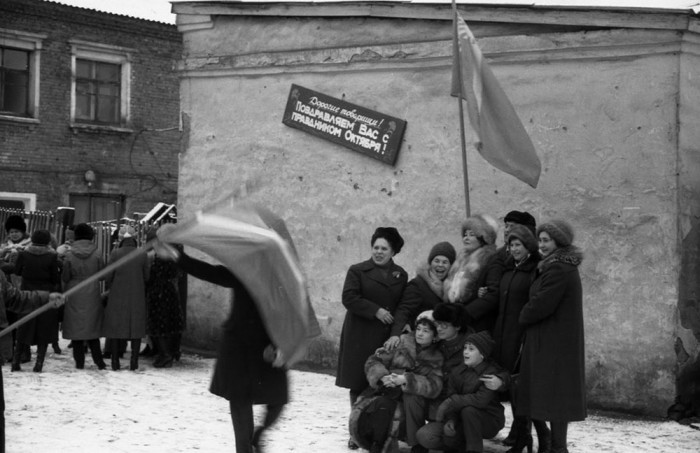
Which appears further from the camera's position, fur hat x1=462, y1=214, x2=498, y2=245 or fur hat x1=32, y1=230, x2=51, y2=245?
fur hat x1=32, y1=230, x2=51, y2=245

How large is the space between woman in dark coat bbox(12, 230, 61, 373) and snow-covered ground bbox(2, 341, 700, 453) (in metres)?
0.35

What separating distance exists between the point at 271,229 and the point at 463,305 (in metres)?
1.90

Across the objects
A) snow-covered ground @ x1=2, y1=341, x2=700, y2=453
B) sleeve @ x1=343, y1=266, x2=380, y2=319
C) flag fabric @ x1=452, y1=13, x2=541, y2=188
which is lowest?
snow-covered ground @ x1=2, y1=341, x2=700, y2=453

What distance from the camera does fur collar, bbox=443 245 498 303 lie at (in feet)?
23.0

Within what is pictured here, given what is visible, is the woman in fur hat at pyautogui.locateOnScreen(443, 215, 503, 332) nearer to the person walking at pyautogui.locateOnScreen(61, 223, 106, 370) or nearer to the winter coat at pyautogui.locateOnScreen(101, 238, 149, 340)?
the winter coat at pyautogui.locateOnScreen(101, 238, 149, 340)

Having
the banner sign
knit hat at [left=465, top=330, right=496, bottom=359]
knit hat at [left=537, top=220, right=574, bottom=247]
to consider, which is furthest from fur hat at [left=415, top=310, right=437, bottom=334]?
the banner sign

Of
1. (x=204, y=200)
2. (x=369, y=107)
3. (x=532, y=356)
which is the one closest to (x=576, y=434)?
(x=532, y=356)

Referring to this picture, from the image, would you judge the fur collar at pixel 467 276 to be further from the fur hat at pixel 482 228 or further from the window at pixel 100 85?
the window at pixel 100 85

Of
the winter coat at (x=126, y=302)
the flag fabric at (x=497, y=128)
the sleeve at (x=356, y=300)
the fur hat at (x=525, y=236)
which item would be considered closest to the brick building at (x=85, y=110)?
the winter coat at (x=126, y=302)

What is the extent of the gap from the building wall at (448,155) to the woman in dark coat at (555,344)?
1.80m

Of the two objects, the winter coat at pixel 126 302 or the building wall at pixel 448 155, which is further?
the winter coat at pixel 126 302

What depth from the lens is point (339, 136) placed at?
404 inches

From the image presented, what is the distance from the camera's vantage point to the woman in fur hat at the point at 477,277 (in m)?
6.98

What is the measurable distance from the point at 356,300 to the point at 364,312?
0.39 feet
